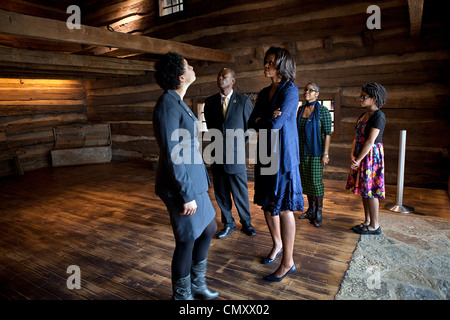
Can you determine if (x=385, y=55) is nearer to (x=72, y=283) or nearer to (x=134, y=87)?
(x=72, y=283)

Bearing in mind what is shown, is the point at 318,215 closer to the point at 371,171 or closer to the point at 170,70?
the point at 371,171

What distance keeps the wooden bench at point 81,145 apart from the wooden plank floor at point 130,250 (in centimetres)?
299

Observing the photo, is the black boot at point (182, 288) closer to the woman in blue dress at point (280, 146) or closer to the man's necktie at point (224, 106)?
the woman in blue dress at point (280, 146)

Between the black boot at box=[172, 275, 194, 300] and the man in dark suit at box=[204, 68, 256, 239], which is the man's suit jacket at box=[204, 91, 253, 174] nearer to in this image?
the man in dark suit at box=[204, 68, 256, 239]

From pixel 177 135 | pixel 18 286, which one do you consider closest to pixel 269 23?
pixel 177 135

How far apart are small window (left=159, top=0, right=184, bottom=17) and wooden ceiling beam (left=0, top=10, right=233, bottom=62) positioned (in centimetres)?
242

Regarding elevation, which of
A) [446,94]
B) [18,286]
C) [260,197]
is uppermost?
[446,94]

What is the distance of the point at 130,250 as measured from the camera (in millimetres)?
3164

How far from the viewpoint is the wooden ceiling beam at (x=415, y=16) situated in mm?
3719

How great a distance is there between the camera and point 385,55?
4.99m

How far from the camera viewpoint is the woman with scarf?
348cm

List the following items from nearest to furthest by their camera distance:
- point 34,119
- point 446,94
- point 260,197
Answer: point 260,197 < point 446,94 < point 34,119
